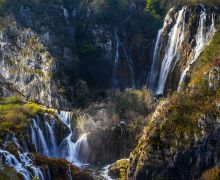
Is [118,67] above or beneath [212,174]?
→ above

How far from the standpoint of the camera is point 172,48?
6775 cm

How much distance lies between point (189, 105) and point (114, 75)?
25.4 meters

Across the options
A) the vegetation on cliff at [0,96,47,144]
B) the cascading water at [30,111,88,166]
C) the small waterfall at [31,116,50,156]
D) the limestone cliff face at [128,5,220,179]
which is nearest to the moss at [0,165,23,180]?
the vegetation on cliff at [0,96,47,144]

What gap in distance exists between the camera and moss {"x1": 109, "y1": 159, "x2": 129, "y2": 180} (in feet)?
161

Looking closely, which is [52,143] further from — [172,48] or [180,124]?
[172,48]

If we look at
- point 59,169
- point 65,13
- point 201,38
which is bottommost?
point 59,169

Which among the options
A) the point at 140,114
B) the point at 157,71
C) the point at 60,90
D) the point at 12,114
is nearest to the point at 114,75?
the point at 157,71

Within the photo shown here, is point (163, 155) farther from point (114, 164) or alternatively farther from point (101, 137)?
point (101, 137)

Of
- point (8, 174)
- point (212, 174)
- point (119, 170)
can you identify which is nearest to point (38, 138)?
point (119, 170)

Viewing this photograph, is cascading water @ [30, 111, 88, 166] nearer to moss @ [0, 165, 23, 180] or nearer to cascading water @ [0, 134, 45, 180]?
cascading water @ [0, 134, 45, 180]

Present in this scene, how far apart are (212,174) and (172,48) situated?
2648 centimetres

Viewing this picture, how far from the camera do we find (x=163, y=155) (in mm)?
46000

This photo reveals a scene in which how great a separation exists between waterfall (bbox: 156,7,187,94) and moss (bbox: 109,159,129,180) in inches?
702

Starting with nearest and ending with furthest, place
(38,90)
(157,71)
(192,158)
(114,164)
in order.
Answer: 1. (192,158)
2. (114,164)
3. (38,90)
4. (157,71)
